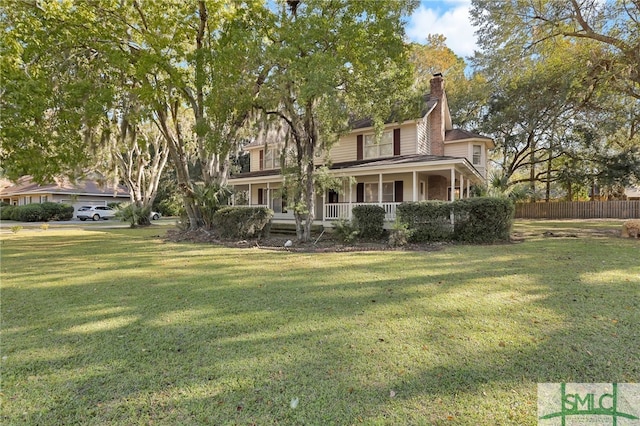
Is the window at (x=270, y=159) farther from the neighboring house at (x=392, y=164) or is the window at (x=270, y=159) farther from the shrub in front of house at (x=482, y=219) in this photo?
the shrub in front of house at (x=482, y=219)

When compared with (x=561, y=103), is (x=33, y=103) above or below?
below

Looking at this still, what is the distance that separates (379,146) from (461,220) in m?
7.27

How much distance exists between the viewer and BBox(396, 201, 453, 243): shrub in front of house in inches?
467

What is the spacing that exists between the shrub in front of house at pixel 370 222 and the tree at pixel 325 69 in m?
1.96

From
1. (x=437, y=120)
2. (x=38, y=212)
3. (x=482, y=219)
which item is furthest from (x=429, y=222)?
(x=38, y=212)

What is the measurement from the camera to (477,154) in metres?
19.1

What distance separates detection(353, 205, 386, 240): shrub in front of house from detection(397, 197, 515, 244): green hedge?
0.94m

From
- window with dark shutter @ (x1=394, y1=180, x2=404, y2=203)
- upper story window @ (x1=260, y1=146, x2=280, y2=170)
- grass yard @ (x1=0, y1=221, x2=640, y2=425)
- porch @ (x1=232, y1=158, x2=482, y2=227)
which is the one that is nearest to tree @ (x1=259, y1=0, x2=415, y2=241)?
porch @ (x1=232, y1=158, x2=482, y2=227)

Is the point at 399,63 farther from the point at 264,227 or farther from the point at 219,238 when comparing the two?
the point at 219,238

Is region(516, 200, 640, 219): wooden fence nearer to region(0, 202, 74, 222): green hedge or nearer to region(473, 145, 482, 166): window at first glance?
region(473, 145, 482, 166): window

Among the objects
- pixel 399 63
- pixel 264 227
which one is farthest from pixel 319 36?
pixel 264 227

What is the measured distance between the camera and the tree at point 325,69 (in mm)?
10969

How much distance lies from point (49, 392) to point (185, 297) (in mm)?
2714

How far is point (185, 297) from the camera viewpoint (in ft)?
18.2
